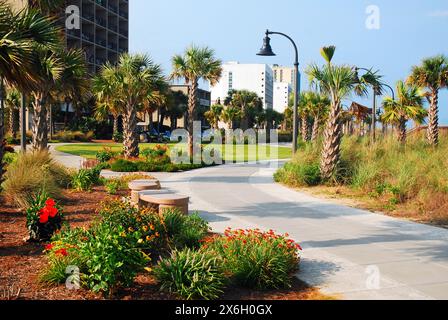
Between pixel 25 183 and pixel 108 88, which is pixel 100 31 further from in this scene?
pixel 25 183

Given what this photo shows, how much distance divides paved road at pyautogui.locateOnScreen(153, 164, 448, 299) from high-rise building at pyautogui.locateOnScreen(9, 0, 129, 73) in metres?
49.3

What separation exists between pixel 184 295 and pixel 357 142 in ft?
51.0

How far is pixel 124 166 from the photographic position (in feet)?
69.6

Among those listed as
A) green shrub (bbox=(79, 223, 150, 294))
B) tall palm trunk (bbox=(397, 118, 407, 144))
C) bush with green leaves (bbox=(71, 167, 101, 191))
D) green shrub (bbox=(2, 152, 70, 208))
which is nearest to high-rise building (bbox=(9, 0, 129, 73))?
tall palm trunk (bbox=(397, 118, 407, 144))

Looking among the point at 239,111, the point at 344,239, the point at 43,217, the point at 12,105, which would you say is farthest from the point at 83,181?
the point at 239,111

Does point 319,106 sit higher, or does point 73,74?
point 319,106

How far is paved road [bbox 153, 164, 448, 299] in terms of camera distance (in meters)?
6.01

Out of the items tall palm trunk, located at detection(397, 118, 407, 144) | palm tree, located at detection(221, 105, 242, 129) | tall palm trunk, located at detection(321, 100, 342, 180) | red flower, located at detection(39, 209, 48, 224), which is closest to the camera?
red flower, located at detection(39, 209, 48, 224)

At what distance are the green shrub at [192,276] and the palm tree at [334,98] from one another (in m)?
11.3

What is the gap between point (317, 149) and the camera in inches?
730

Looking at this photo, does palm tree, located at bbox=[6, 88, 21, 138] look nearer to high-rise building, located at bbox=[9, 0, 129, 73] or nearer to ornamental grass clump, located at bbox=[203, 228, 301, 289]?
high-rise building, located at bbox=[9, 0, 129, 73]

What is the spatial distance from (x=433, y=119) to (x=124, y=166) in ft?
60.5

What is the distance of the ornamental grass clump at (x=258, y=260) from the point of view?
591 centimetres
